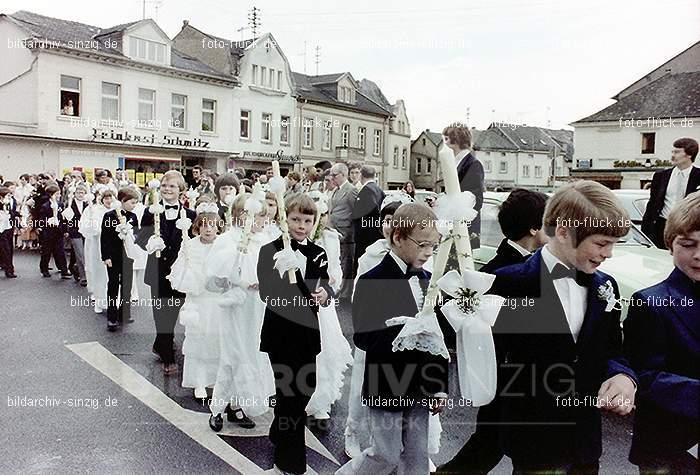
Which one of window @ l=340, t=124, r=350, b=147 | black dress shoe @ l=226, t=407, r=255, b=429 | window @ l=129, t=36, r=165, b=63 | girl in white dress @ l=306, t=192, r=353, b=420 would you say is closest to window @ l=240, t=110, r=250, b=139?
window @ l=129, t=36, r=165, b=63

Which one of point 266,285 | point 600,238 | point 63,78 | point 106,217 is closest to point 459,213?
point 600,238

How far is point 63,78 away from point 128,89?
2.80m

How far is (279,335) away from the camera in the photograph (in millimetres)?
4020

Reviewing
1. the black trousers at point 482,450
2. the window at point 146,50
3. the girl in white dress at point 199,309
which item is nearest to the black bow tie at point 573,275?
the black trousers at point 482,450

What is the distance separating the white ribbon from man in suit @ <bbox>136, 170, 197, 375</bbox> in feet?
13.2

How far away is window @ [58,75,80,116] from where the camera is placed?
25.6 metres

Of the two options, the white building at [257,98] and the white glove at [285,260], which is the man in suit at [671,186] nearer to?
the white glove at [285,260]

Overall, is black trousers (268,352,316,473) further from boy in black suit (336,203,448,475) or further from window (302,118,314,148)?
window (302,118,314,148)

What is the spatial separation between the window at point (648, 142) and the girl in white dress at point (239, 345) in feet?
115

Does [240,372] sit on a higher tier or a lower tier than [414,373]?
lower

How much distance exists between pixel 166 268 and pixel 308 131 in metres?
29.4

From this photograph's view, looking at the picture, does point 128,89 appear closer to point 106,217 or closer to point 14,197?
point 14,197

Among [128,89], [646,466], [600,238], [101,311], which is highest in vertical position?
[128,89]

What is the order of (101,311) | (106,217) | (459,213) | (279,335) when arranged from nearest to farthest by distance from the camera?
1. (459,213)
2. (279,335)
3. (106,217)
4. (101,311)
